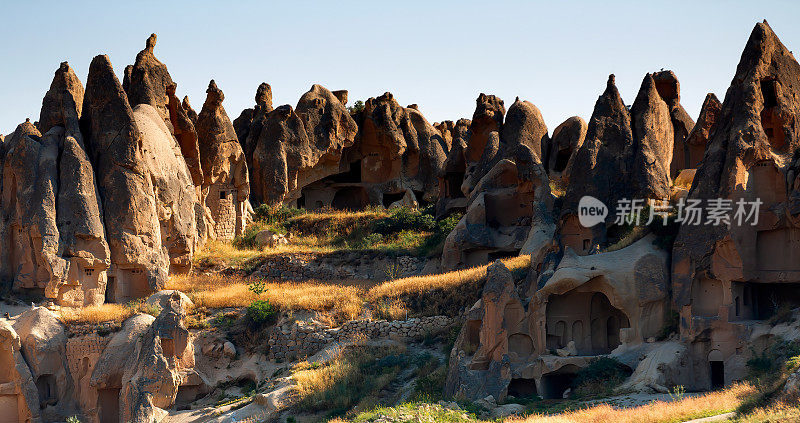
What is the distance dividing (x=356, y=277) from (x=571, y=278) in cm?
1127

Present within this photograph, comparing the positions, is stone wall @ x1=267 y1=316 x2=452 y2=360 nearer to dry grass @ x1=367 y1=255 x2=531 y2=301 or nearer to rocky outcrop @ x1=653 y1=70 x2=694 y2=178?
dry grass @ x1=367 y1=255 x2=531 y2=301

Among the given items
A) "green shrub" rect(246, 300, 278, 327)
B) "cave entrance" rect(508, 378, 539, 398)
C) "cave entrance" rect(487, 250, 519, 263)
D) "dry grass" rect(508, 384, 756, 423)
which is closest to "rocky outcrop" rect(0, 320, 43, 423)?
"green shrub" rect(246, 300, 278, 327)

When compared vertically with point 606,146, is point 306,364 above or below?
below

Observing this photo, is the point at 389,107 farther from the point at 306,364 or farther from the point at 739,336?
the point at 739,336

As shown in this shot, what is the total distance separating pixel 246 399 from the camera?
938 inches

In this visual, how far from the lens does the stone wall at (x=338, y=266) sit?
3225 cm

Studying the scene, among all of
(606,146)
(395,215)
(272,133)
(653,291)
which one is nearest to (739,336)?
(653,291)

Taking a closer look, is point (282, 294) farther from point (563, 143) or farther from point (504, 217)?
point (563, 143)

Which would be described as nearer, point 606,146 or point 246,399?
point 246,399

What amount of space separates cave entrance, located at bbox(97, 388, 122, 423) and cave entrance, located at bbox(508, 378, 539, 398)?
10551mm

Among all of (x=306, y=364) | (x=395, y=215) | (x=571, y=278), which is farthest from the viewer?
(x=395, y=215)

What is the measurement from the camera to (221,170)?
35.9 metres

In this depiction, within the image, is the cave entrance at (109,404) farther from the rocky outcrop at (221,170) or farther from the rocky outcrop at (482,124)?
the rocky outcrop at (482,124)

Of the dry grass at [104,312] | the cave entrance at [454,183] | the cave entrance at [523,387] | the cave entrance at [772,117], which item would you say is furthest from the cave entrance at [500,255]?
the dry grass at [104,312]
